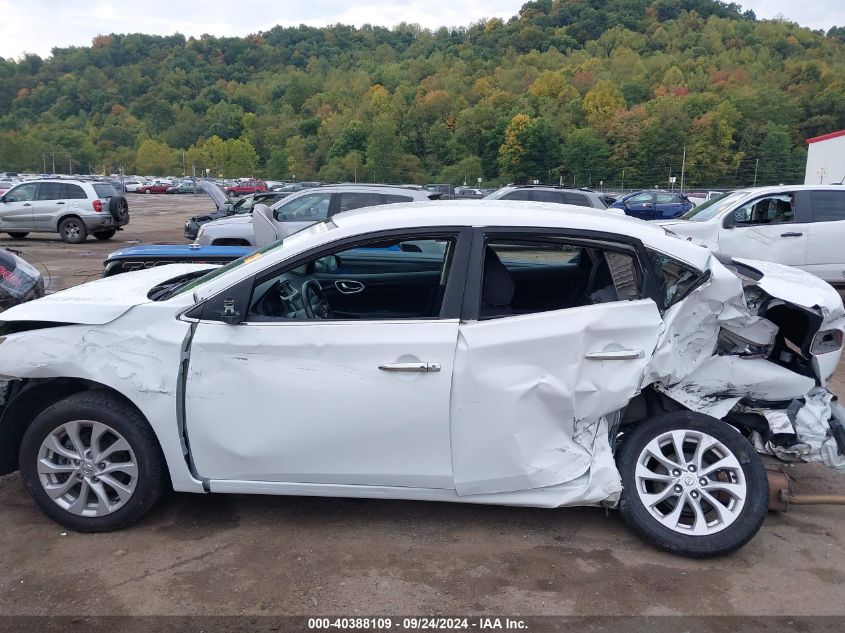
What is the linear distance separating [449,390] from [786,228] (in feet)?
26.7

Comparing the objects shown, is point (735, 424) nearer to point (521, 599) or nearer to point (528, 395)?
point (528, 395)

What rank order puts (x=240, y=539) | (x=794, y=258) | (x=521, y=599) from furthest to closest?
(x=794, y=258) → (x=240, y=539) → (x=521, y=599)

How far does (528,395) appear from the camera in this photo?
11.2 ft

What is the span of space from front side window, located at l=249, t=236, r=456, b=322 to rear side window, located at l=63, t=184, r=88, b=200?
16.6 m

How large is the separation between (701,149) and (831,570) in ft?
290

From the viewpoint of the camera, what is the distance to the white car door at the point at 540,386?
3402 millimetres

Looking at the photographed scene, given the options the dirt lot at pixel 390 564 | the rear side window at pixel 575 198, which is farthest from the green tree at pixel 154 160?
the dirt lot at pixel 390 564

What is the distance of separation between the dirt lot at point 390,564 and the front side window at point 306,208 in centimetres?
769

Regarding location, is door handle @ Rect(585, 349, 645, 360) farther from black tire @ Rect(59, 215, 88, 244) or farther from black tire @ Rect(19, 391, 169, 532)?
black tire @ Rect(59, 215, 88, 244)

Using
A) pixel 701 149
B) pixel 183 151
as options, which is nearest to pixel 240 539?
pixel 701 149

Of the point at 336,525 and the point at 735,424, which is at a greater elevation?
the point at 735,424

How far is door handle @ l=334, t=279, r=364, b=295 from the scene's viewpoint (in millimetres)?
4820

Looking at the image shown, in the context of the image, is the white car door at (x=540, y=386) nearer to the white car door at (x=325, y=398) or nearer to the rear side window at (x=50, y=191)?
the white car door at (x=325, y=398)

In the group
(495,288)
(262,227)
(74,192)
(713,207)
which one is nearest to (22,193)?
(74,192)
